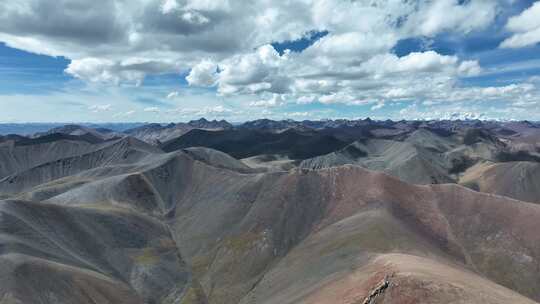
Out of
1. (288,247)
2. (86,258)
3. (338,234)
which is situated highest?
(338,234)

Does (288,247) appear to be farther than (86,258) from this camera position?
Yes

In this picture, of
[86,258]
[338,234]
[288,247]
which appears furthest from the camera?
[288,247]

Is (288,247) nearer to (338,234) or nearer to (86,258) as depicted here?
(338,234)

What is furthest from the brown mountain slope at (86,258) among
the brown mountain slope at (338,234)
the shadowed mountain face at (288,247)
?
the brown mountain slope at (338,234)

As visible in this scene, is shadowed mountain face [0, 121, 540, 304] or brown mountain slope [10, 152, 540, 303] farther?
brown mountain slope [10, 152, 540, 303]

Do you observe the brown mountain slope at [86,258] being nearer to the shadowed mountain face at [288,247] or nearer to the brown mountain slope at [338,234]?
the shadowed mountain face at [288,247]

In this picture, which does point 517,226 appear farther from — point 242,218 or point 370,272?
point 242,218

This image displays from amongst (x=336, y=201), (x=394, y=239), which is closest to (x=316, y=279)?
(x=394, y=239)

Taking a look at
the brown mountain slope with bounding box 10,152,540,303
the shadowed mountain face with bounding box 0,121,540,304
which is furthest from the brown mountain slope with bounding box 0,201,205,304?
the brown mountain slope with bounding box 10,152,540,303

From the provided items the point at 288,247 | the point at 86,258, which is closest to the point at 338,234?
the point at 288,247

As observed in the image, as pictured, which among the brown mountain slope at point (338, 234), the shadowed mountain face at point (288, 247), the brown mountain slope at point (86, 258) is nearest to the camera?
the shadowed mountain face at point (288, 247)

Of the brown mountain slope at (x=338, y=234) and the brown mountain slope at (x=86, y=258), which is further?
the brown mountain slope at (x=338, y=234)

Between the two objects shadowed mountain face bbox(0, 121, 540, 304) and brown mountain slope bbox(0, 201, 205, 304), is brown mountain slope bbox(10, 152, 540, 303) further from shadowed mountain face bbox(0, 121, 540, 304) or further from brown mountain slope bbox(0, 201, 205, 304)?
brown mountain slope bbox(0, 201, 205, 304)
